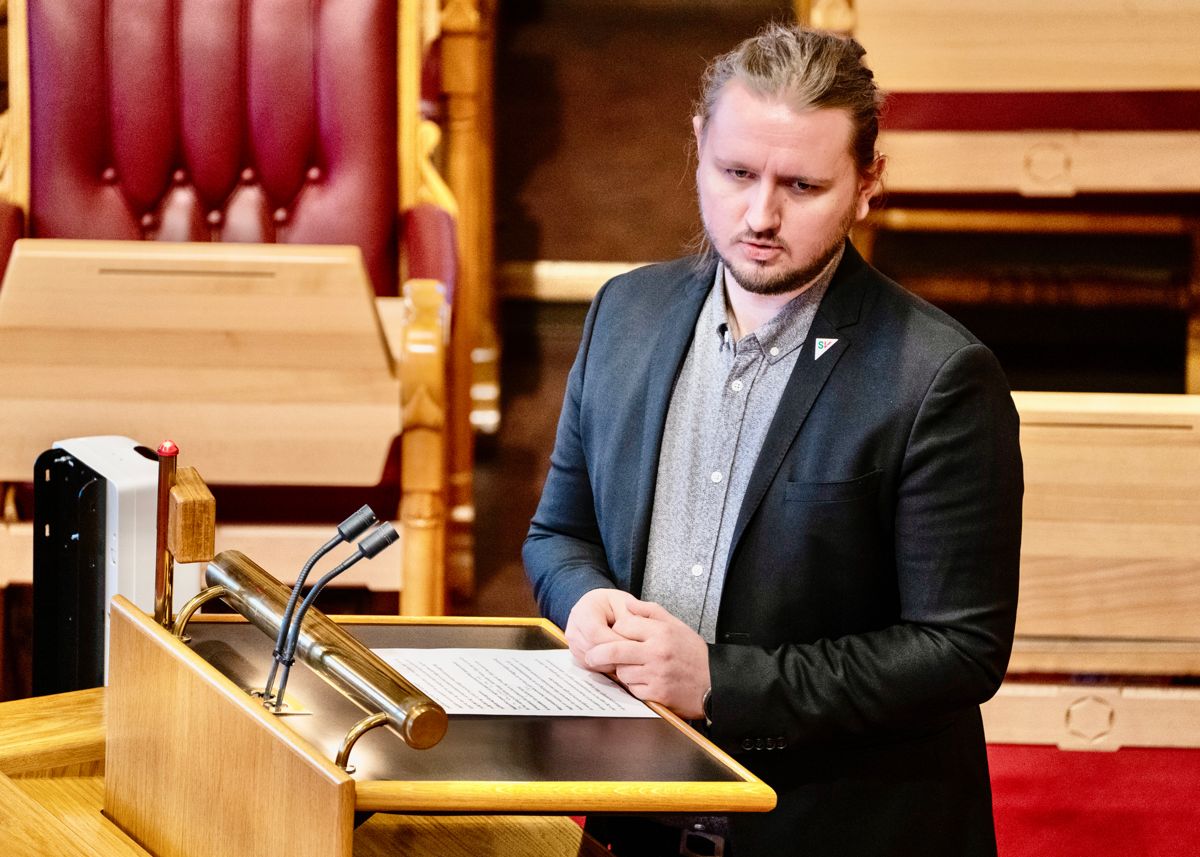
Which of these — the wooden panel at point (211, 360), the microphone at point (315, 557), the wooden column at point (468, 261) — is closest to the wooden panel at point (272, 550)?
the wooden panel at point (211, 360)

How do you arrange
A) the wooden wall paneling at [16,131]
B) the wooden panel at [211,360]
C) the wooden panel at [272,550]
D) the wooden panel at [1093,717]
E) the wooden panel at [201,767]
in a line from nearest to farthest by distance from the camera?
the wooden panel at [201,767] → the wooden panel at [211,360] → the wooden panel at [272,550] → the wooden panel at [1093,717] → the wooden wall paneling at [16,131]

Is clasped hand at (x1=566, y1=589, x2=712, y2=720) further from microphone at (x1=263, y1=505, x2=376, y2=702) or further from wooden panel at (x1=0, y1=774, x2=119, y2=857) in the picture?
wooden panel at (x1=0, y1=774, x2=119, y2=857)

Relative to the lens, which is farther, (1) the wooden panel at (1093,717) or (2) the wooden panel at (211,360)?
(1) the wooden panel at (1093,717)

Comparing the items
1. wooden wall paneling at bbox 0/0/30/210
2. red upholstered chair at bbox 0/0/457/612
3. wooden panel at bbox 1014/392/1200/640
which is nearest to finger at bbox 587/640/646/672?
wooden panel at bbox 1014/392/1200/640

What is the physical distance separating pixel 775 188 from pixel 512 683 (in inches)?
14.1

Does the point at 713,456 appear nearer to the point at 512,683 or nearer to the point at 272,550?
the point at 512,683

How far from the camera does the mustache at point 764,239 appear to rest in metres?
1.00

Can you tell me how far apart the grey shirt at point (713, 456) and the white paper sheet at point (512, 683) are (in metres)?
0.13

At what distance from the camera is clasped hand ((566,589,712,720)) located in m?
0.91

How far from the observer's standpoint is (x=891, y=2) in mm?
1959

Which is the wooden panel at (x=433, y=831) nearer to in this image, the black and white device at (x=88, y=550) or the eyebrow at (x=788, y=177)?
the black and white device at (x=88, y=550)

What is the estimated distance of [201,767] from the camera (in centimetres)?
78

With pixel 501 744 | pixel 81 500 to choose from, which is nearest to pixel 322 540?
pixel 81 500

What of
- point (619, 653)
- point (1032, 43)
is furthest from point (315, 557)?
point (1032, 43)
